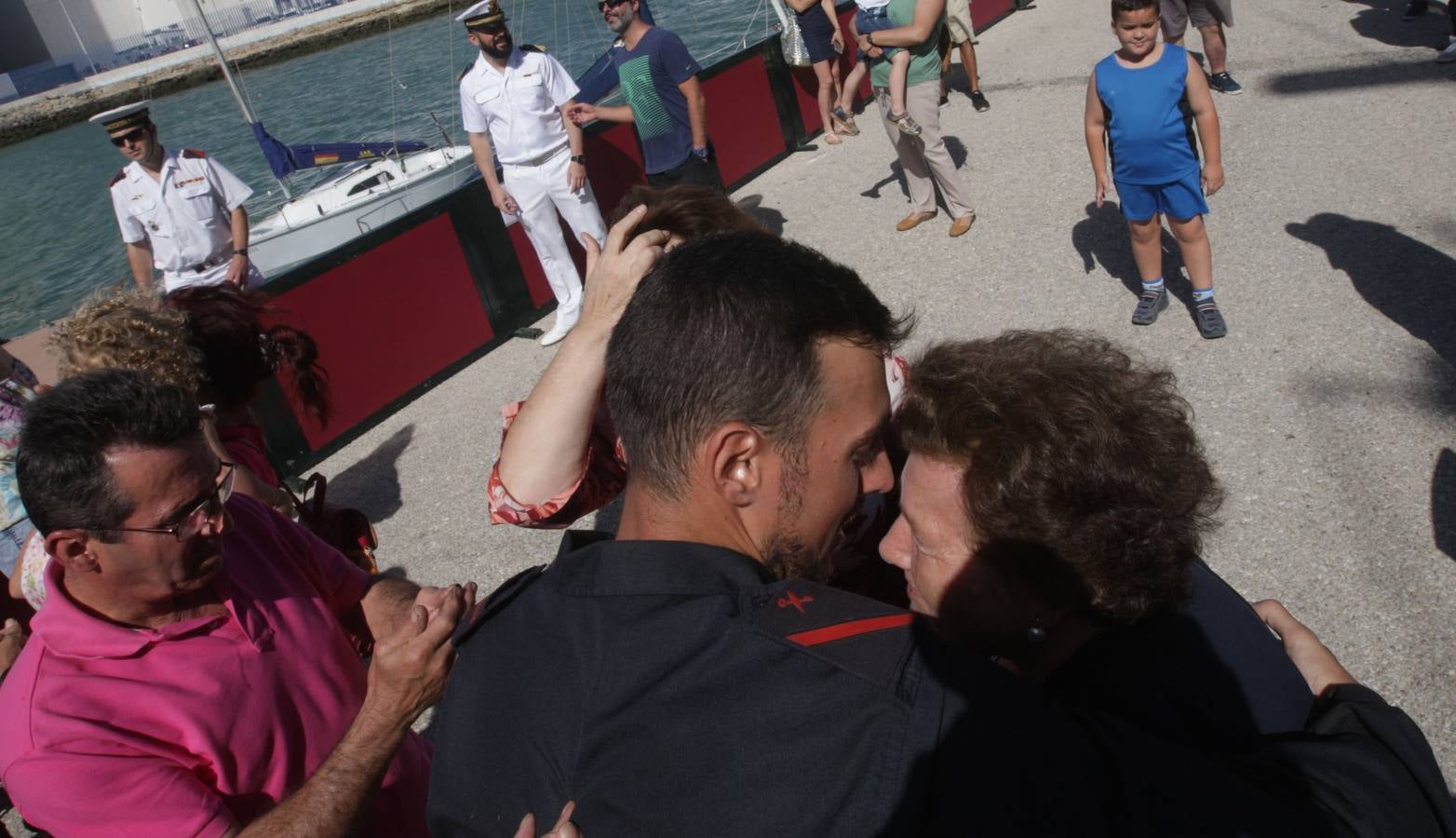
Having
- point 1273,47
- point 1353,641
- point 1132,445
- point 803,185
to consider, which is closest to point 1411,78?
point 1273,47

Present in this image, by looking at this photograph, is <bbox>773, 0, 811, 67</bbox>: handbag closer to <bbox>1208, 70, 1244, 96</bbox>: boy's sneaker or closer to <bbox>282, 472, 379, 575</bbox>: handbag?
<bbox>1208, 70, 1244, 96</bbox>: boy's sneaker

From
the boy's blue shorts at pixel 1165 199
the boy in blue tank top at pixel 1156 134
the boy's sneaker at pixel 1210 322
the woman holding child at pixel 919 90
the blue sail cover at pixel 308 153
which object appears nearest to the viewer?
the boy in blue tank top at pixel 1156 134

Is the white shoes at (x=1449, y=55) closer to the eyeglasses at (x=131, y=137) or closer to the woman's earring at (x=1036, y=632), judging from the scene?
the woman's earring at (x=1036, y=632)

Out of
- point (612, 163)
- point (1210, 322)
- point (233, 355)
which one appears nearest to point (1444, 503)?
point (1210, 322)

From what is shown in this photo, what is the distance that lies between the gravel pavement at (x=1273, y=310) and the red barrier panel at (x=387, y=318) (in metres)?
0.23

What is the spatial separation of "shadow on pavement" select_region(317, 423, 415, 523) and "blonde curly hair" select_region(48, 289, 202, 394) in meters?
2.60

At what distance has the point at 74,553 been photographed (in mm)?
1952

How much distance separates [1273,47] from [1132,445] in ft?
33.8

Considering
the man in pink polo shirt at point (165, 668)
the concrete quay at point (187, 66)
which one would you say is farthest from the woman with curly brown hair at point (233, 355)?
the concrete quay at point (187, 66)

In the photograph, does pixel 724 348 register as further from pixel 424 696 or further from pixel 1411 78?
pixel 1411 78

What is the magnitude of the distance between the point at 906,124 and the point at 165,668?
6175 millimetres

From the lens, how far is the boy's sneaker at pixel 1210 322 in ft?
16.9

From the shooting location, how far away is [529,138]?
669cm

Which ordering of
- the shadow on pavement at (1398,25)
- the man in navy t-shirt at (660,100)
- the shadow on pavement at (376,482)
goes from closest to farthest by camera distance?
the shadow on pavement at (376,482) < the man in navy t-shirt at (660,100) < the shadow on pavement at (1398,25)
